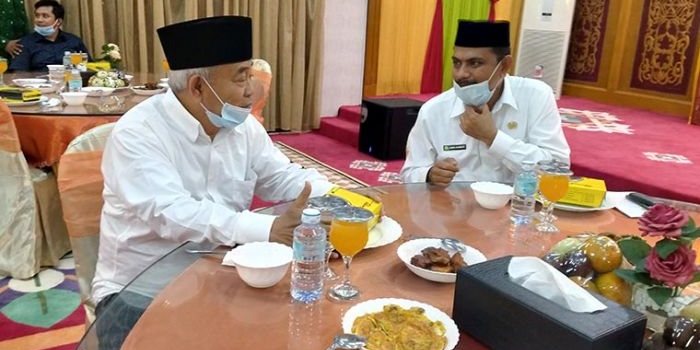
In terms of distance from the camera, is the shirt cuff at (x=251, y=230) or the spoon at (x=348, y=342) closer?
the spoon at (x=348, y=342)

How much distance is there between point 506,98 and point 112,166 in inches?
59.4

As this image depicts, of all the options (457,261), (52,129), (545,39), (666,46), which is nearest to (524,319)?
(457,261)

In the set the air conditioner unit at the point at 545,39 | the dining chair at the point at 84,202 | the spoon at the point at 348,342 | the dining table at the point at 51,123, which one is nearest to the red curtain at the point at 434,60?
the air conditioner unit at the point at 545,39

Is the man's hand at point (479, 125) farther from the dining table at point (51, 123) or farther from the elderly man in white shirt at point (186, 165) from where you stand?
the dining table at point (51, 123)

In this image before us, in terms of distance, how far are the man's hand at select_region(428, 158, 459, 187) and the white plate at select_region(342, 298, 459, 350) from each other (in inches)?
33.9

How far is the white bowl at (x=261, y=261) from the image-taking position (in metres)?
1.15

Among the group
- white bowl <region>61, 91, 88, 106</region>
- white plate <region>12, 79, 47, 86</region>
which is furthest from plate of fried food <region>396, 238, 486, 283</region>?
white plate <region>12, 79, 47, 86</region>

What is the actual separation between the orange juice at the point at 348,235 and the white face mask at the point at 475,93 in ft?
4.00

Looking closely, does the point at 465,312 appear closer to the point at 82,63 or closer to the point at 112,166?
the point at 112,166

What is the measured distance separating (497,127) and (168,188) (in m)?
1.35

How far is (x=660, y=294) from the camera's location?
3.20 feet

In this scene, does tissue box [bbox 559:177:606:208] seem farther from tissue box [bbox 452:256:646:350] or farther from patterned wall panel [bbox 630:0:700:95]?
patterned wall panel [bbox 630:0:700:95]

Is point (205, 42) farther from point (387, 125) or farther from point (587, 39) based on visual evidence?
point (587, 39)

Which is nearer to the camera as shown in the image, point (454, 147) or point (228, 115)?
point (228, 115)
